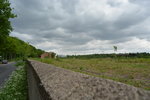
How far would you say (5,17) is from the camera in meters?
22.6

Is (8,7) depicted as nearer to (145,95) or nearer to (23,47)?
(145,95)

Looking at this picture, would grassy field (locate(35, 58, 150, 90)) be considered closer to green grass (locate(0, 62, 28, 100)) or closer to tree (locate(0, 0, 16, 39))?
green grass (locate(0, 62, 28, 100))

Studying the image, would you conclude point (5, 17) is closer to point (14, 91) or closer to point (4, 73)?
point (4, 73)

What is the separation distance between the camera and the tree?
73.3ft

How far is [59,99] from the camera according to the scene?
127 centimetres

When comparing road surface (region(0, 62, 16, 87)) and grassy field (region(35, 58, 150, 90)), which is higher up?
grassy field (region(35, 58, 150, 90))

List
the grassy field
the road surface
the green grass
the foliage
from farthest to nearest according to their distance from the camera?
1. the foliage
2. the road surface
3. the green grass
4. the grassy field

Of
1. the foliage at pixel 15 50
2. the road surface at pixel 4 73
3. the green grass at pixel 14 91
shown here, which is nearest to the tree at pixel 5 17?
the road surface at pixel 4 73

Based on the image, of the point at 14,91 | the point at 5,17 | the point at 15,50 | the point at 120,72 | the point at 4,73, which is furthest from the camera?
→ the point at 15,50

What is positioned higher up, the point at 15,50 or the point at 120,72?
the point at 15,50

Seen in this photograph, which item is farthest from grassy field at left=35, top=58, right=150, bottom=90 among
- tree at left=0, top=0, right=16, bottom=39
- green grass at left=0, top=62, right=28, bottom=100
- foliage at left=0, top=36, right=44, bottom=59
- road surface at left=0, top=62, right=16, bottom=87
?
foliage at left=0, top=36, right=44, bottom=59

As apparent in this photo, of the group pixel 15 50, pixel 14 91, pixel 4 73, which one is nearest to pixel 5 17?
pixel 4 73

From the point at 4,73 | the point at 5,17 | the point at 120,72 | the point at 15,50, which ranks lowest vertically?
the point at 4,73

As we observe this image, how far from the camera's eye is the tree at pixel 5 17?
22328 mm
